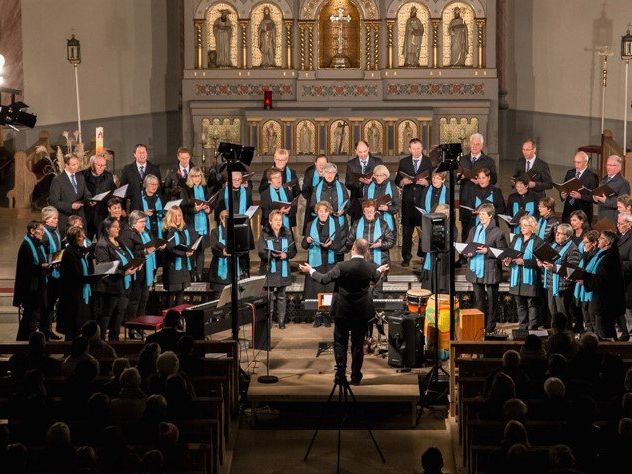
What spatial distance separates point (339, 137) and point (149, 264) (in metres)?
8.74

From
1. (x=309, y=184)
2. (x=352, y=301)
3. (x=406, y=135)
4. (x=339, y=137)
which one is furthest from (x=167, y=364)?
(x=406, y=135)

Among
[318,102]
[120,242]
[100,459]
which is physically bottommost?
[100,459]

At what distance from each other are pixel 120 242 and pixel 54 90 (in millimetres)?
10079

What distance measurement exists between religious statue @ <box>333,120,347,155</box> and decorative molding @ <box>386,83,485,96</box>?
1073 mm

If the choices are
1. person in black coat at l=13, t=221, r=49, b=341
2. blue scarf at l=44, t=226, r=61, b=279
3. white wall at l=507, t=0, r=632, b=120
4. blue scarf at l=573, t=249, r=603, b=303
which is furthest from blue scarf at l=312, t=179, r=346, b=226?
white wall at l=507, t=0, r=632, b=120

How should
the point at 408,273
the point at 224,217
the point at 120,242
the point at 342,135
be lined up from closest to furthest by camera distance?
the point at 120,242 → the point at 224,217 → the point at 408,273 → the point at 342,135

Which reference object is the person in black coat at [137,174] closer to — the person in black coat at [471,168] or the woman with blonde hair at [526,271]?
the person in black coat at [471,168]

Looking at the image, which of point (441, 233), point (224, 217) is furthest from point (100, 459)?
point (224, 217)

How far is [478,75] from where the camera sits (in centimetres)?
2256

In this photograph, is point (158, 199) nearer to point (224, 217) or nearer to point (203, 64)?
point (224, 217)

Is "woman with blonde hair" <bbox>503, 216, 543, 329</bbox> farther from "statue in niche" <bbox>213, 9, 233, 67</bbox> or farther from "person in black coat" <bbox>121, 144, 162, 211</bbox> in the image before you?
"statue in niche" <bbox>213, 9, 233, 67</bbox>

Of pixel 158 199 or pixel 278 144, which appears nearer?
pixel 158 199

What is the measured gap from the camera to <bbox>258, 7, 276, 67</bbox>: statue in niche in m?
22.8

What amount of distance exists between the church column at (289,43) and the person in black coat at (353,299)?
1095 centimetres
